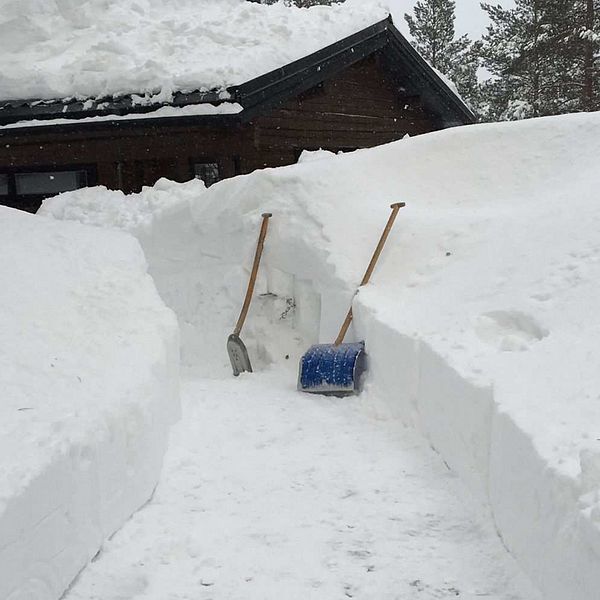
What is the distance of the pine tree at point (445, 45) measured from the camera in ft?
79.7

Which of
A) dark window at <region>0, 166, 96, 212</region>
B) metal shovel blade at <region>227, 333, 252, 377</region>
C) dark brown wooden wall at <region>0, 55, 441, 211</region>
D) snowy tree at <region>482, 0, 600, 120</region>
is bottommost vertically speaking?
metal shovel blade at <region>227, 333, 252, 377</region>

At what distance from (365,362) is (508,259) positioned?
1.44 metres

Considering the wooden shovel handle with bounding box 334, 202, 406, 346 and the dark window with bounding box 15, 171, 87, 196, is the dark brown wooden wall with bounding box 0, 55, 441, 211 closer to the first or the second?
the dark window with bounding box 15, 171, 87, 196

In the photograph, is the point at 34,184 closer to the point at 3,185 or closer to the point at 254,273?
the point at 3,185

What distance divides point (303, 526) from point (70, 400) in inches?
51.8

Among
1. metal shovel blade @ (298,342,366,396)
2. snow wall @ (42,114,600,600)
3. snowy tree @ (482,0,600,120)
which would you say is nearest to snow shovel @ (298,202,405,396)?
metal shovel blade @ (298,342,366,396)

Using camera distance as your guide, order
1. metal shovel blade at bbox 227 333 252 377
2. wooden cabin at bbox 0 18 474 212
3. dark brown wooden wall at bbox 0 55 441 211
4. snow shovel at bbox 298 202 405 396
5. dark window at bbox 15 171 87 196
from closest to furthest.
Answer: snow shovel at bbox 298 202 405 396 → metal shovel blade at bbox 227 333 252 377 → wooden cabin at bbox 0 18 474 212 → dark brown wooden wall at bbox 0 55 441 211 → dark window at bbox 15 171 87 196

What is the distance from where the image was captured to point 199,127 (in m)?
10.1

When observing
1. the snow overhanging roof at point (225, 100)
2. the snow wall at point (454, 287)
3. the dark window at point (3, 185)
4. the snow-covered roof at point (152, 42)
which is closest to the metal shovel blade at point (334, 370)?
the snow wall at point (454, 287)

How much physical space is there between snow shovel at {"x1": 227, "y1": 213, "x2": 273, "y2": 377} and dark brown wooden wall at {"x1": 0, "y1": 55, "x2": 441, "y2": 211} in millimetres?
3274

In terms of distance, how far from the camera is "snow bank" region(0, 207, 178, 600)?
260 cm

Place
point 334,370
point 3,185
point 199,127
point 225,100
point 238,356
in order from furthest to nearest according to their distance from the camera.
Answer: point 3,185
point 199,127
point 225,100
point 238,356
point 334,370

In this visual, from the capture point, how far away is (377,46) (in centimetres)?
1183

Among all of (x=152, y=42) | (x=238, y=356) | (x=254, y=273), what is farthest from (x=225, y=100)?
(x=238, y=356)
